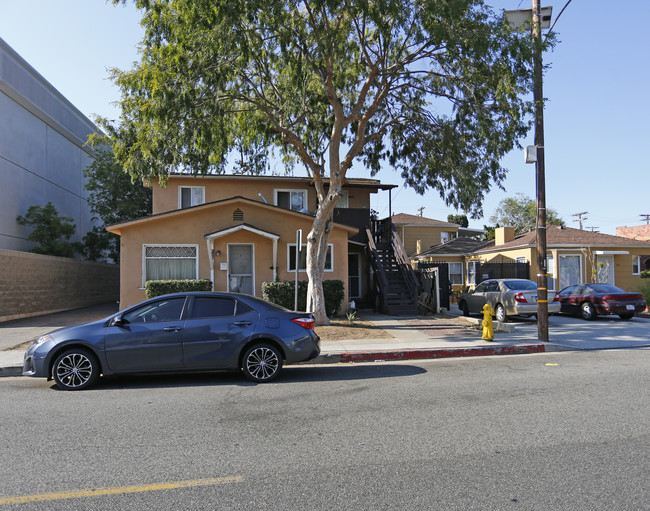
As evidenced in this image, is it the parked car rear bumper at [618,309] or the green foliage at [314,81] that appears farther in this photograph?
the parked car rear bumper at [618,309]

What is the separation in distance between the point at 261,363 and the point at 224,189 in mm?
14344

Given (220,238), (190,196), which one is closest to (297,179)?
(190,196)

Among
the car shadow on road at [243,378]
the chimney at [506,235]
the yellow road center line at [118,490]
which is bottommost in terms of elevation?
the car shadow on road at [243,378]

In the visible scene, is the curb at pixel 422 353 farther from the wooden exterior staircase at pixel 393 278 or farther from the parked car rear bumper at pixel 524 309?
the wooden exterior staircase at pixel 393 278

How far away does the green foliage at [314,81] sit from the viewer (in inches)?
478

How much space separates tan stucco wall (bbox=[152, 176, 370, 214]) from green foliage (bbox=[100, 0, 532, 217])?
4.33 m

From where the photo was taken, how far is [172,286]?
1584 centimetres

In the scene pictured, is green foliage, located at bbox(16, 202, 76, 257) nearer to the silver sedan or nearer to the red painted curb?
the silver sedan

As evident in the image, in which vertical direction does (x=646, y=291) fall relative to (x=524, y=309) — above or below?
above

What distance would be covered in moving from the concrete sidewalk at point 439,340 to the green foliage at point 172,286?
3.33 m

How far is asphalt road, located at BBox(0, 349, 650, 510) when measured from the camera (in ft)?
12.4

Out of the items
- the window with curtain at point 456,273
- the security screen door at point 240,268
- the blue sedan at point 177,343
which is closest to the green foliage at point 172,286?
the security screen door at point 240,268

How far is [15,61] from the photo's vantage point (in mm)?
23188

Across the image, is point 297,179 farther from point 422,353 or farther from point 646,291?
point 646,291
